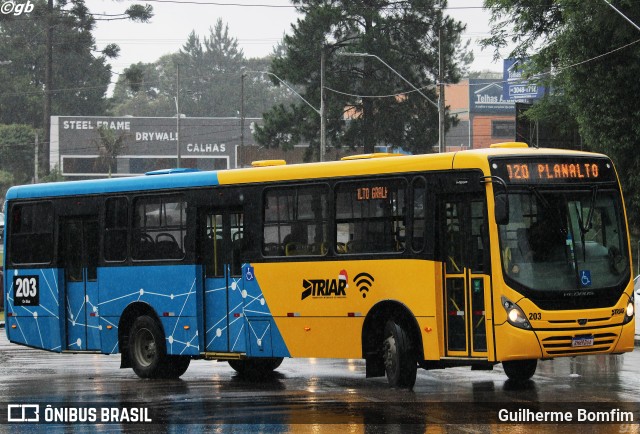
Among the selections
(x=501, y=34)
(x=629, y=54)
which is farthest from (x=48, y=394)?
(x=501, y=34)

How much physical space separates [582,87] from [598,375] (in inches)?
935

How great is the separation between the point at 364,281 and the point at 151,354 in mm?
4430

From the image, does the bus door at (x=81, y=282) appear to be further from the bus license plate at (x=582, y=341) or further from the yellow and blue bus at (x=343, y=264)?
the bus license plate at (x=582, y=341)

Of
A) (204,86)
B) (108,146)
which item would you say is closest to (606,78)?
(108,146)

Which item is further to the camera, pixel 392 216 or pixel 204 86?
pixel 204 86

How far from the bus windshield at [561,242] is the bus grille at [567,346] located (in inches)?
21.2

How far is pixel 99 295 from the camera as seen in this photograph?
824 inches

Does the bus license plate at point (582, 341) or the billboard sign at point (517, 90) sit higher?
the billboard sign at point (517, 90)

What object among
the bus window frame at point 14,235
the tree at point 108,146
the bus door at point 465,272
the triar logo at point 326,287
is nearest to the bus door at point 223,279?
the triar logo at point 326,287

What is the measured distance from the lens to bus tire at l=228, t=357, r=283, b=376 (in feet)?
66.2

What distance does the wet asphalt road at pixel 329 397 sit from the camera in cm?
1343

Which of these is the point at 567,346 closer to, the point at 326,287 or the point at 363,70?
the point at 326,287

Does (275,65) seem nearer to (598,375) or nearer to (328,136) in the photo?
(328,136)

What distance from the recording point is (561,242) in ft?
52.7
